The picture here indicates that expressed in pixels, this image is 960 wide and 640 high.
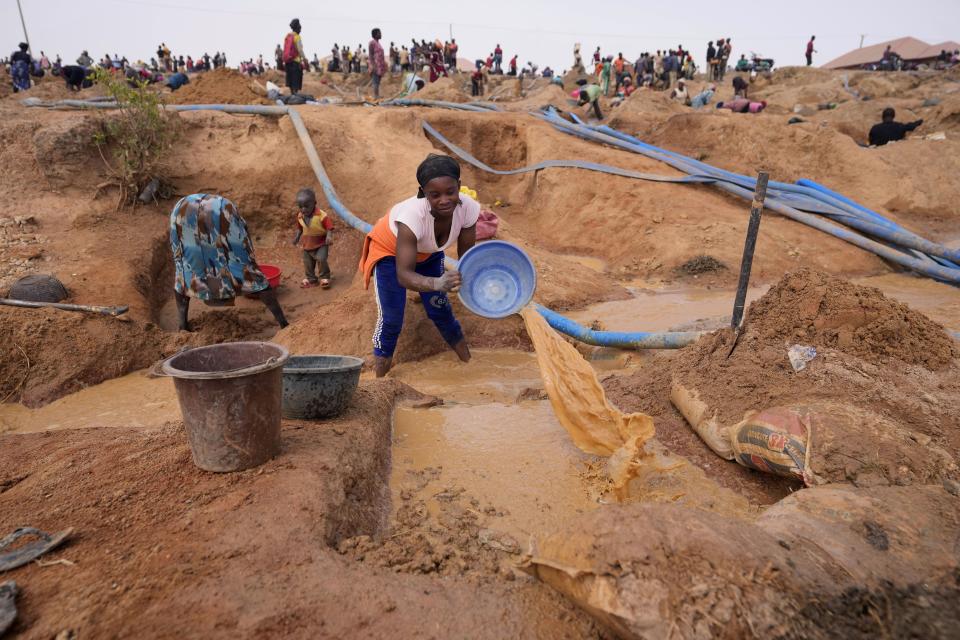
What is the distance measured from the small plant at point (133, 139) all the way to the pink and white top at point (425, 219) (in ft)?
16.4

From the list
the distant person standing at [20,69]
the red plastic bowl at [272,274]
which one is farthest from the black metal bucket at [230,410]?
the distant person standing at [20,69]

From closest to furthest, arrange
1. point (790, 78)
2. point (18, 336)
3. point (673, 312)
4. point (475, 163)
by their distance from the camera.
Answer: point (18, 336), point (673, 312), point (475, 163), point (790, 78)

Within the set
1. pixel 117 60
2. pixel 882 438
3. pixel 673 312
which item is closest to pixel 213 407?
pixel 882 438

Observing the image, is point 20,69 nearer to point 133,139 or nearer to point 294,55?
point 294,55

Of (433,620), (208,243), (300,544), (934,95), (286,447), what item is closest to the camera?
(433,620)

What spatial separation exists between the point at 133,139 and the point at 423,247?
5.29 meters

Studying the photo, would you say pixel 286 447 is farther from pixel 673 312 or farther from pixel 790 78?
pixel 790 78

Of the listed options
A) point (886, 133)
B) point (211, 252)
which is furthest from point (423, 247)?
point (886, 133)

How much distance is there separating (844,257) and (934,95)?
1554 centimetres

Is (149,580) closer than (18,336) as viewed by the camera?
Yes

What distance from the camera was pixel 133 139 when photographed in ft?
21.4

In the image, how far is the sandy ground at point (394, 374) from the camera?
5.16ft

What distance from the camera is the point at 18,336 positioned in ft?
14.4

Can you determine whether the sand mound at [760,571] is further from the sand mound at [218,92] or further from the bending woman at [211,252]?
the sand mound at [218,92]
